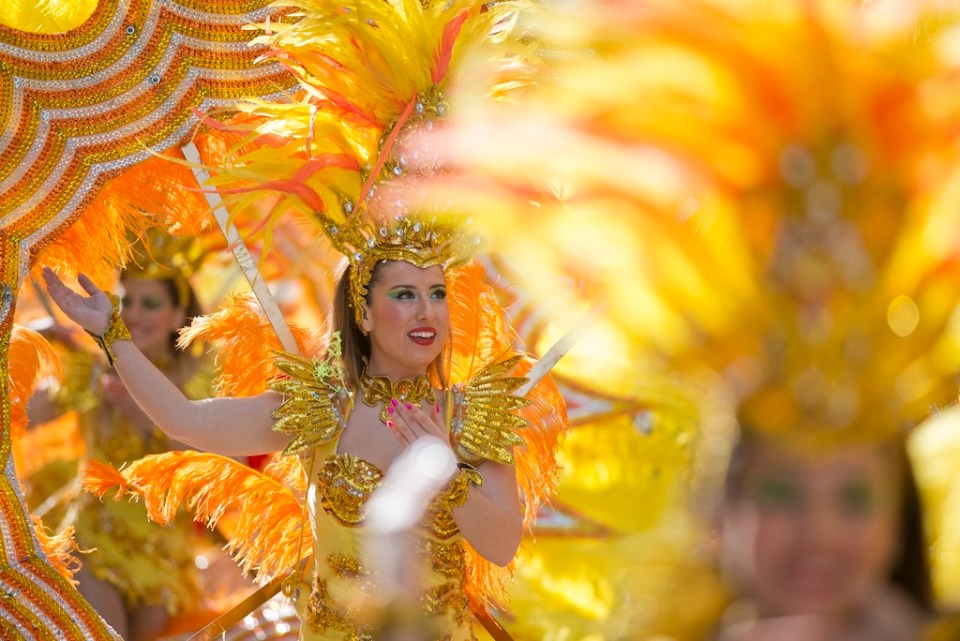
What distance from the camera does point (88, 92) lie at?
3.78 m

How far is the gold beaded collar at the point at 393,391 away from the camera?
3.53m

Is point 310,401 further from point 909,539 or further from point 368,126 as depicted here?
point 909,539

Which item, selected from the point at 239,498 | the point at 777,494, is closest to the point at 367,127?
the point at 239,498

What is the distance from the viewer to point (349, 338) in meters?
3.65

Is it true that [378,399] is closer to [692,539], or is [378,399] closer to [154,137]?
[154,137]

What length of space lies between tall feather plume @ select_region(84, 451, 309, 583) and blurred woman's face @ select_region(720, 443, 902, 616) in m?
2.19

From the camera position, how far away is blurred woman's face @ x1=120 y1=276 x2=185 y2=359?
5.33 meters

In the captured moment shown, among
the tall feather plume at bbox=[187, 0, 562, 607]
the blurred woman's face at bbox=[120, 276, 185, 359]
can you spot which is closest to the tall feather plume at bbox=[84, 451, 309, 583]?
the tall feather plume at bbox=[187, 0, 562, 607]

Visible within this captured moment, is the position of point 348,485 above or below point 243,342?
below

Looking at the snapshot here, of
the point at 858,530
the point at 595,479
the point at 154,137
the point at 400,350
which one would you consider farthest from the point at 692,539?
the point at 595,479

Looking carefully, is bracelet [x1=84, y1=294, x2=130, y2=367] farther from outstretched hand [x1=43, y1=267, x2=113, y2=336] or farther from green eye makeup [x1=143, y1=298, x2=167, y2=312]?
green eye makeup [x1=143, y1=298, x2=167, y2=312]

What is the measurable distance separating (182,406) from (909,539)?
6.87 feet

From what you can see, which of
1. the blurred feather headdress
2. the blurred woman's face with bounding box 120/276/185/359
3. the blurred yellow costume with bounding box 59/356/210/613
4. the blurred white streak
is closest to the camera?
the blurred feather headdress

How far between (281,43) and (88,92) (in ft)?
1.86
